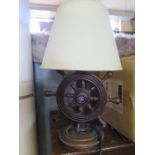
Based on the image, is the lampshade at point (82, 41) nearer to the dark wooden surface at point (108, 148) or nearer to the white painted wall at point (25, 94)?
the white painted wall at point (25, 94)

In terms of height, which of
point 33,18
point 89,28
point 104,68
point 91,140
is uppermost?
point 33,18

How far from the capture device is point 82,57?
2.27ft

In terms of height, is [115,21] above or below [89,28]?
above

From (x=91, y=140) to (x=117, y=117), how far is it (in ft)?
0.87

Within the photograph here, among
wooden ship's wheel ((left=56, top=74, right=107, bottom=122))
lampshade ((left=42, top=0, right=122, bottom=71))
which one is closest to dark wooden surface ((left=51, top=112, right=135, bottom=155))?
wooden ship's wheel ((left=56, top=74, right=107, bottom=122))

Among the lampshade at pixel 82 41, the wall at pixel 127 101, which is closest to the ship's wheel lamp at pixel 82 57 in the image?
the lampshade at pixel 82 41

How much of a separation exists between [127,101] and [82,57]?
334 millimetres

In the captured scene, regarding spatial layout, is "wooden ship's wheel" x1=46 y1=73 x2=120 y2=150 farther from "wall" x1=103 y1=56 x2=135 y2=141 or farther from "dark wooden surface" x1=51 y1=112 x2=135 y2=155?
"wall" x1=103 y1=56 x2=135 y2=141

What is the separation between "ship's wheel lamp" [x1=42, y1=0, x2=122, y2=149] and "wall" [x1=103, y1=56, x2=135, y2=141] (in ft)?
0.36
